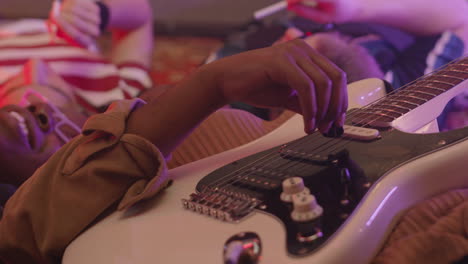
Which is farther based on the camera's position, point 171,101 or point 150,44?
point 150,44

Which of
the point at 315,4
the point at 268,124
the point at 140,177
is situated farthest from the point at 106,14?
the point at 140,177

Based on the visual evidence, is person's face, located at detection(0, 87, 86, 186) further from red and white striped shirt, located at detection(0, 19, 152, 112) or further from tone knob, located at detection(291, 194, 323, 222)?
tone knob, located at detection(291, 194, 323, 222)

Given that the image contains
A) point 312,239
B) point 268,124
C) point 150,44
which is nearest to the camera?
point 312,239

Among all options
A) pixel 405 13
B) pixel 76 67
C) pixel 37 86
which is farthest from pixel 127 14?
pixel 405 13

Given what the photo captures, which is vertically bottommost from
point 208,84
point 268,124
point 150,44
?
point 150,44

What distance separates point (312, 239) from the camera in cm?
35

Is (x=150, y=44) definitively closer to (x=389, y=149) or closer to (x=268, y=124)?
(x=268, y=124)

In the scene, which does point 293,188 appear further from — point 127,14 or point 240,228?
point 127,14

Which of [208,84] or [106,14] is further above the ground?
[208,84]

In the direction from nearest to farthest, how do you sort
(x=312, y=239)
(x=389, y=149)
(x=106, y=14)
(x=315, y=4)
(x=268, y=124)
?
(x=312, y=239)
(x=389, y=149)
(x=268, y=124)
(x=315, y=4)
(x=106, y=14)

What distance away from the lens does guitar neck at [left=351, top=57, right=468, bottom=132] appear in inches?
21.4

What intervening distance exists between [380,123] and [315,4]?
1.58ft

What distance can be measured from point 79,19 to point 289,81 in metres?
0.87

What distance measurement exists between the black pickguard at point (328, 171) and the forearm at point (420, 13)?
52 cm
